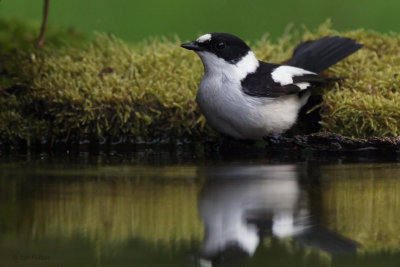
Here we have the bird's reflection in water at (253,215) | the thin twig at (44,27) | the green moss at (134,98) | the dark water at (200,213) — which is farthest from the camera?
the thin twig at (44,27)

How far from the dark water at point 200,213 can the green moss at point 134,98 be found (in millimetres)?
778

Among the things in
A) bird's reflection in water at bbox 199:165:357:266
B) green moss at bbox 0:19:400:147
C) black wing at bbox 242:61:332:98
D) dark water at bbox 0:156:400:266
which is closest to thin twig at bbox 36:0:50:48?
green moss at bbox 0:19:400:147

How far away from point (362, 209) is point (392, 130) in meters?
→ 2.05

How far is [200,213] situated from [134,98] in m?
2.69

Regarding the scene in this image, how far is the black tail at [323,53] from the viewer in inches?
251

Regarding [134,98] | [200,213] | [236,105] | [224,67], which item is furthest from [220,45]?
[200,213]

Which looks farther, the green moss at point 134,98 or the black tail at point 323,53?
the black tail at point 323,53

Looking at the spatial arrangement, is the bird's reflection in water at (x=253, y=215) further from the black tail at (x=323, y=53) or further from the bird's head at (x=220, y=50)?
the black tail at (x=323, y=53)

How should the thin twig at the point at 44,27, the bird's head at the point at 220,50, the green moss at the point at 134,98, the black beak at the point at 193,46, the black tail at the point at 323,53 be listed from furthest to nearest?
the thin twig at the point at 44,27 < the black tail at the point at 323,53 < the green moss at the point at 134,98 < the bird's head at the point at 220,50 < the black beak at the point at 193,46

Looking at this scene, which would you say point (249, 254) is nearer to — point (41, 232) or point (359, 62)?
point (41, 232)

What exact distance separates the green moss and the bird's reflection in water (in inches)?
49.2

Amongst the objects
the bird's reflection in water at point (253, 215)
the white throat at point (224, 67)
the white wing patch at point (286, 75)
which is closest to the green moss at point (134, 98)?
the white wing patch at point (286, 75)

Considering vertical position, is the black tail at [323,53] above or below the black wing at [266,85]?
above

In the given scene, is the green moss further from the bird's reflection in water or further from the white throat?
the bird's reflection in water
